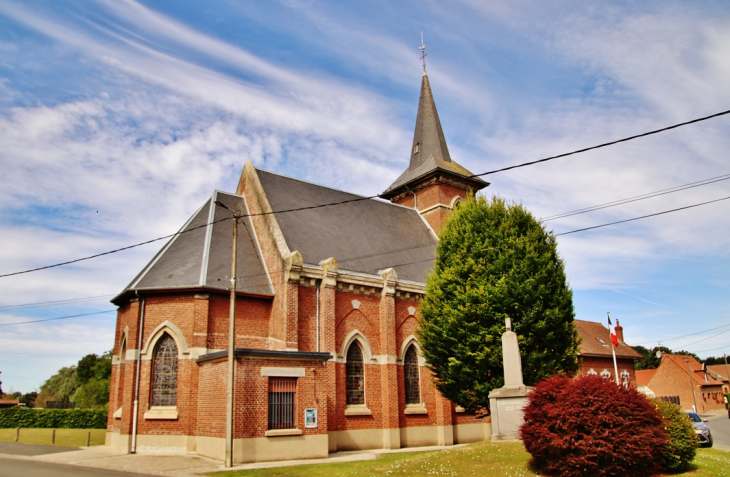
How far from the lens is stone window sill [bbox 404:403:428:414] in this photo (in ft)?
79.4

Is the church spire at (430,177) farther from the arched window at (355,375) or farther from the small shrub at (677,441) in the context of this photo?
the small shrub at (677,441)

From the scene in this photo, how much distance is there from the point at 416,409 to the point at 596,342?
28.5 metres

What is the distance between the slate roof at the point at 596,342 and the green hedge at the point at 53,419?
38868mm

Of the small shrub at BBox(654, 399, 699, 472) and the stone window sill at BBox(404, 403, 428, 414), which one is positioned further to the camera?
the stone window sill at BBox(404, 403, 428, 414)

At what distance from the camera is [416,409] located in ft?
80.3

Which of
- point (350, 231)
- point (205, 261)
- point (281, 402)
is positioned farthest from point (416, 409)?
point (205, 261)

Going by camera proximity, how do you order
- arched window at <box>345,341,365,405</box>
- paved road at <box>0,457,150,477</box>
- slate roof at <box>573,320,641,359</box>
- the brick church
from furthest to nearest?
slate roof at <box>573,320,641,359</box>, arched window at <box>345,341,365,405</box>, the brick church, paved road at <box>0,457,150,477</box>

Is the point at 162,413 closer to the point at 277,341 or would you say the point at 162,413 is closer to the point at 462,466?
the point at 277,341

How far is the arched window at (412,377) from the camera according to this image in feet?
82.0

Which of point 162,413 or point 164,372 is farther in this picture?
point 164,372

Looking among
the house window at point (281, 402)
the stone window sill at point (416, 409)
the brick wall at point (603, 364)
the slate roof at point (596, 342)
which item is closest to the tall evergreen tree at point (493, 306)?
the stone window sill at point (416, 409)

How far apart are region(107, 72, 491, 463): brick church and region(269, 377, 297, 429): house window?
4 centimetres

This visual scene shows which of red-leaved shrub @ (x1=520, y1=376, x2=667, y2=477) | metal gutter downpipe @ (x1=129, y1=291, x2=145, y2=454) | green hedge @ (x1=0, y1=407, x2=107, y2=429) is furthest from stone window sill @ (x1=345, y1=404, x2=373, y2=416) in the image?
green hedge @ (x1=0, y1=407, x2=107, y2=429)

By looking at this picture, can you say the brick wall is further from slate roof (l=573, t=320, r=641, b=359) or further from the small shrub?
the small shrub
